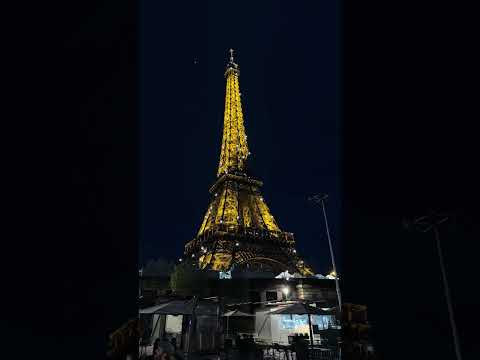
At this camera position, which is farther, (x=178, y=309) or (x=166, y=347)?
(x=178, y=309)

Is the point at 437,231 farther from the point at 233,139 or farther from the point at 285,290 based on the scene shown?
the point at 233,139

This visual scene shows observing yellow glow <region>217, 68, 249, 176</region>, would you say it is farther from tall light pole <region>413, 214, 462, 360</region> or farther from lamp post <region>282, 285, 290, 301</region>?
tall light pole <region>413, 214, 462, 360</region>

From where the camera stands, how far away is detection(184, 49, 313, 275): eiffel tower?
39.3 metres

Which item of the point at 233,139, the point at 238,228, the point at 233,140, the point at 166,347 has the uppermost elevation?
the point at 233,139

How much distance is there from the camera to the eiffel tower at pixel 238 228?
39312mm

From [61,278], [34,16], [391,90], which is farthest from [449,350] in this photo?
[34,16]

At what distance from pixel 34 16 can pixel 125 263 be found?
3.65m

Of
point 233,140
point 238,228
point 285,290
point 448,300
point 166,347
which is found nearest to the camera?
point 448,300

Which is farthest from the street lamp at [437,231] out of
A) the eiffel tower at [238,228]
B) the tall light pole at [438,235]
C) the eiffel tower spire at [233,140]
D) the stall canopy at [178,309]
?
the eiffel tower spire at [233,140]

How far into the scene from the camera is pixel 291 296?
86.1 feet

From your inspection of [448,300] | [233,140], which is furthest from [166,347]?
[233,140]

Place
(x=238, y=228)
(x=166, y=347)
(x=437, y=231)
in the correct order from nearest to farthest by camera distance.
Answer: (x=437, y=231), (x=166, y=347), (x=238, y=228)

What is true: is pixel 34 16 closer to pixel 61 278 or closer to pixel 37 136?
pixel 37 136

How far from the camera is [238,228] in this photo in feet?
139
